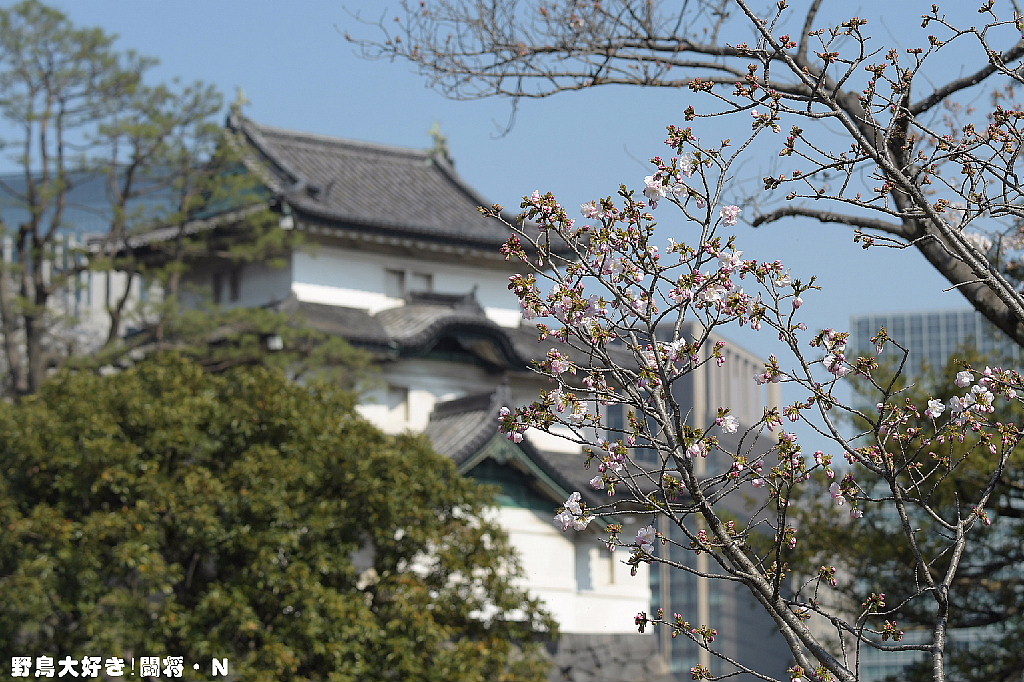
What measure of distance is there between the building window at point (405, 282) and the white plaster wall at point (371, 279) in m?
0.07

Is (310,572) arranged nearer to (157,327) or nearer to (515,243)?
(157,327)

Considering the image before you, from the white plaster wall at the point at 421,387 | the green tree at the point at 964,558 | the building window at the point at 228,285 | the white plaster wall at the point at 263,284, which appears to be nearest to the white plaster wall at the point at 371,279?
the white plaster wall at the point at 263,284

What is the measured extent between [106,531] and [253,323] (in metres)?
6.96

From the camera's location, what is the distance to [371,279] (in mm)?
25438

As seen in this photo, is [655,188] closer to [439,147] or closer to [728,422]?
[728,422]

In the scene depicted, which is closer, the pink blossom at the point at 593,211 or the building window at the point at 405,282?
the pink blossom at the point at 593,211

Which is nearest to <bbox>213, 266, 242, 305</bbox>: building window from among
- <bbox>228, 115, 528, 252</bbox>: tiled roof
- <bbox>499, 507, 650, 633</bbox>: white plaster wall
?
<bbox>228, 115, 528, 252</bbox>: tiled roof

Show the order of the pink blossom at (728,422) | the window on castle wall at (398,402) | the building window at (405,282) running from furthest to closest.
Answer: the building window at (405,282) → the window on castle wall at (398,402) → the pink blossom at (728,422)

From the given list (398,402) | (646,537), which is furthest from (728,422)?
(398,402)

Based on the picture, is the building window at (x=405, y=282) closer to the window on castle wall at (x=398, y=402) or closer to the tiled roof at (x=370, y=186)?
the tiled roof at (x=370, y=186)

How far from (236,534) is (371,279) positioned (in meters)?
10.9

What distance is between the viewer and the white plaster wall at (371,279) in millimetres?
24547

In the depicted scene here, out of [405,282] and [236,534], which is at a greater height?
[405,282]

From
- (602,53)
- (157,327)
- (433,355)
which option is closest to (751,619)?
(433,355)
